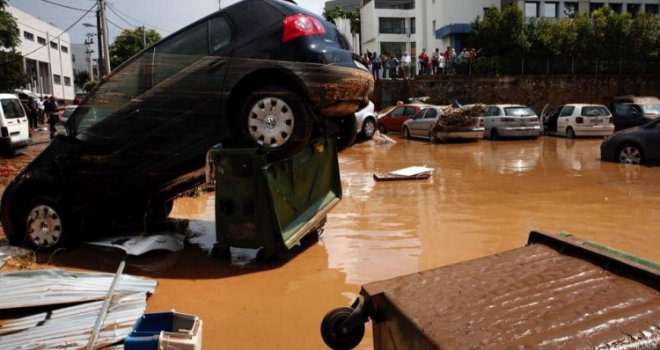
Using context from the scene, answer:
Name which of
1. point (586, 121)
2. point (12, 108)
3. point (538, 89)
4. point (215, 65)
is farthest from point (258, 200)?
point (538, 89)

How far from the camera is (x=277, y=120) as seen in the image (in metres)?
5.77

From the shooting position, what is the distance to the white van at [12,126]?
1588cm

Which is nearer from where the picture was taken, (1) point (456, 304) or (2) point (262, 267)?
(1) point (456, 304)

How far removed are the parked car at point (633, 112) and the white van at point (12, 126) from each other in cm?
2067

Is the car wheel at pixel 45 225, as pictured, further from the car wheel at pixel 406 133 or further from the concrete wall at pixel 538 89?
the concrete wall at pixel 538 89

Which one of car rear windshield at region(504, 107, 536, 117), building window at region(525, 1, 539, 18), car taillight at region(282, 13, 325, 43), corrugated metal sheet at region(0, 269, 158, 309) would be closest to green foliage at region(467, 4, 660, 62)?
building window at region(525, 1, 539, 18)

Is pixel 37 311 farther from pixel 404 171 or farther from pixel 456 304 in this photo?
pixel 404 171

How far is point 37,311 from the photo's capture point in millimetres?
4641

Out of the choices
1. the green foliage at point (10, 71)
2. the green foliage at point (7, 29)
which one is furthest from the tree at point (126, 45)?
the green foliage at point (7, 29)

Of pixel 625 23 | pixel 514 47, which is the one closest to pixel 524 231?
pixel 514 47

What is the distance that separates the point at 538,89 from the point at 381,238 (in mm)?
27114

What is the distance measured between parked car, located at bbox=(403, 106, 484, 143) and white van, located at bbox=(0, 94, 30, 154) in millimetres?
13445

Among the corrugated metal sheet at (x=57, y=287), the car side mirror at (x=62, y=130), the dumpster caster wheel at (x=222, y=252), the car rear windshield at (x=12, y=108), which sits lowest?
the dumpster caster wheel at (x=222, y=252)

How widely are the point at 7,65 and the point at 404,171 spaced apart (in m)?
27.1
